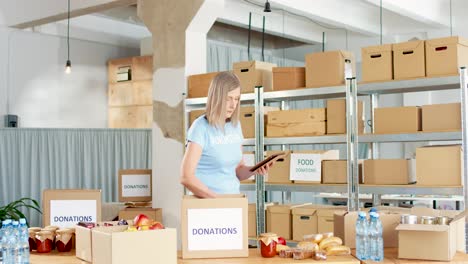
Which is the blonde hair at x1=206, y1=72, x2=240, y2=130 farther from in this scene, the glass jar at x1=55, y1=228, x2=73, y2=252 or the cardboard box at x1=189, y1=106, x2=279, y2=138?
the cardboard box at x1=189, y1=106, x2=279, y2=138

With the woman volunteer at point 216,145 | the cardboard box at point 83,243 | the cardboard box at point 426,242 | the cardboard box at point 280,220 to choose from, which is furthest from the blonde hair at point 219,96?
the cardboard box at point 280,220

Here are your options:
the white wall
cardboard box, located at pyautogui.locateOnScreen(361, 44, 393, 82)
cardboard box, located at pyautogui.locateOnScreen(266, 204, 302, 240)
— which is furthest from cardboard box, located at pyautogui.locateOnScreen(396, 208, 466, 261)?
the white wall

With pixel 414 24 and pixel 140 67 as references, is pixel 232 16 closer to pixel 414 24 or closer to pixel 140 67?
pixel 140 67

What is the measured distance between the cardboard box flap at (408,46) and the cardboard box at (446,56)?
73 mm

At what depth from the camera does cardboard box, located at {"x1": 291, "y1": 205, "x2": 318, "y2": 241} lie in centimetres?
498

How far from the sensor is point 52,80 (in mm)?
8938

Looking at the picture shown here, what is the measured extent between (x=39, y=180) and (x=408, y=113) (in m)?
4.93

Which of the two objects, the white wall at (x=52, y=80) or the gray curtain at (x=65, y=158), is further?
the white wall at (x=52, y=80)

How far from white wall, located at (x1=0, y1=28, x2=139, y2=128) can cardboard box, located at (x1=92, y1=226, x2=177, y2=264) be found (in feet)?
21.1

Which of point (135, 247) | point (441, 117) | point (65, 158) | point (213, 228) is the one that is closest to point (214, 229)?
point (213, 228)

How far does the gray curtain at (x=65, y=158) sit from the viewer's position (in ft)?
25.2

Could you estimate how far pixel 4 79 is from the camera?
27.5ft

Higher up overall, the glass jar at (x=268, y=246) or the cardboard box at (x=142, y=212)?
the glass jar at (x=268, y=246)

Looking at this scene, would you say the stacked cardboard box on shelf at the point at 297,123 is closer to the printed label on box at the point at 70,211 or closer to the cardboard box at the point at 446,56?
the cardboard box at the point at 446,56
